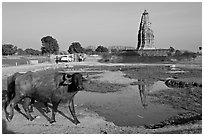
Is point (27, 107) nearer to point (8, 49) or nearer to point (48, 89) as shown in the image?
point (48, 89)

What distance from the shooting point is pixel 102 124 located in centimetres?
957

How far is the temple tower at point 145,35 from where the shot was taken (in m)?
87.7

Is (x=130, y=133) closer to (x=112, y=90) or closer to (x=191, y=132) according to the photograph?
(x=191, y=132)

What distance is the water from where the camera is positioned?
1081 centimetres

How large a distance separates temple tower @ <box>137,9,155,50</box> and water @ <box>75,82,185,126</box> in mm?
72478

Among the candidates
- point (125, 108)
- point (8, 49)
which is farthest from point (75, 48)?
point (125, 108)

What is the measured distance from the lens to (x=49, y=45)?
339 ft

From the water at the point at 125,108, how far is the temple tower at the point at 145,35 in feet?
238

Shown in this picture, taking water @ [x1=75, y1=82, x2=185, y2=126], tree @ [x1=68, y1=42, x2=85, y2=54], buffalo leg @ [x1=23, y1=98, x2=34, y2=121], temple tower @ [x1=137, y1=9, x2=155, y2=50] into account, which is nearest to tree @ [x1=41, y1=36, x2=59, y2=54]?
tree @ [x1=68, y1=42, x2=85, y2=54]

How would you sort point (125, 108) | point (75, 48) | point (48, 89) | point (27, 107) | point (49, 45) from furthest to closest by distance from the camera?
1. point (75, 48)
2. point (49, 45)
3. point (125, 108)
4. point (27, 107)
5. point (48, 89)

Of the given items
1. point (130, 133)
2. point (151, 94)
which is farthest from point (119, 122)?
point (151, 94)

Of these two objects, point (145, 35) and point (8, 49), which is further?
point (8, 49)

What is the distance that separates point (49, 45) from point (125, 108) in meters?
94.2

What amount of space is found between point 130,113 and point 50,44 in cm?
9513
